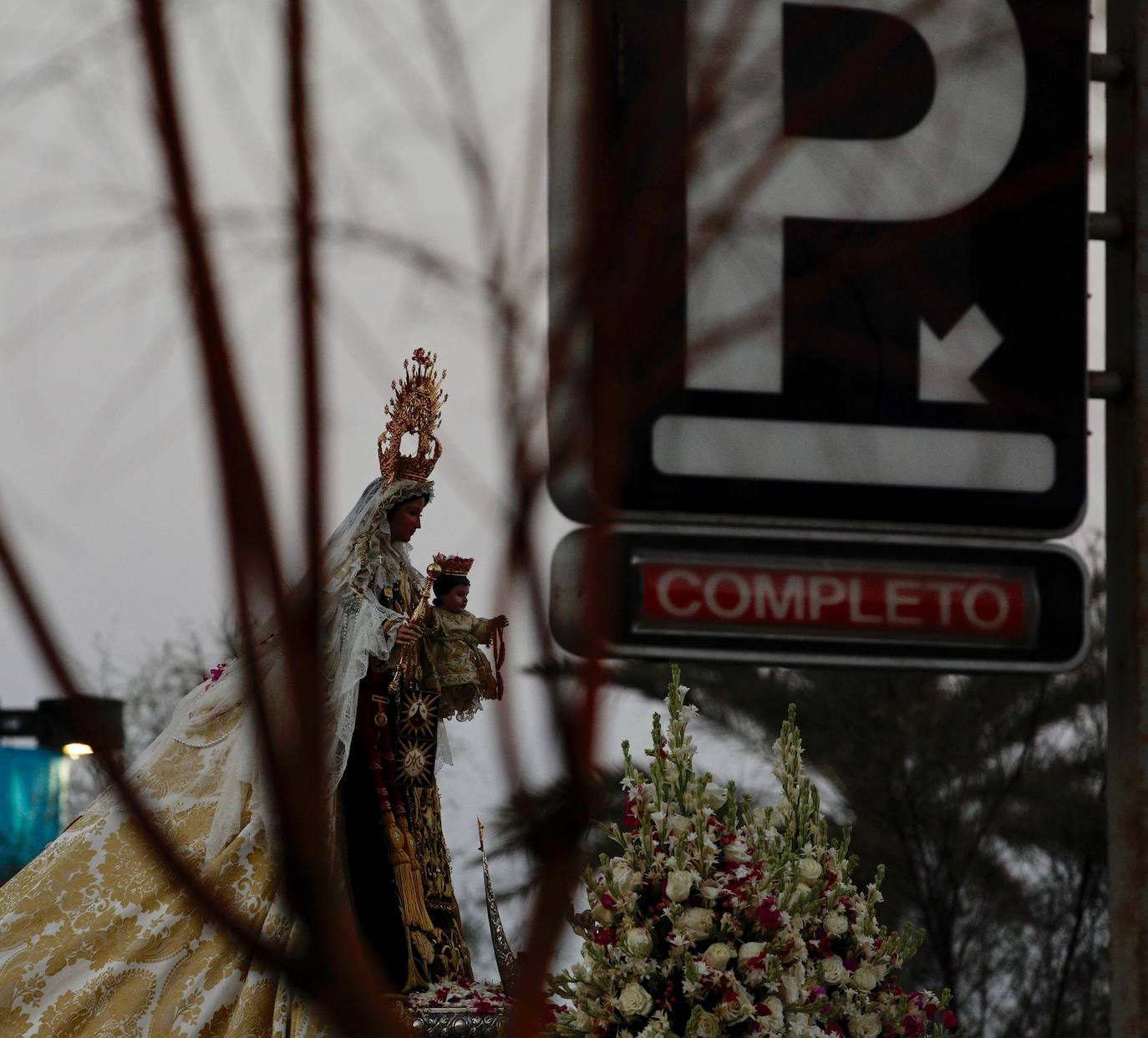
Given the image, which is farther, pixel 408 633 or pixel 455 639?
pixel 455 639

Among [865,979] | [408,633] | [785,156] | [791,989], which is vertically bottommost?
[865,979]

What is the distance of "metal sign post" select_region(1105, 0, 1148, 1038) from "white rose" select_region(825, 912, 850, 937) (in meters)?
2.77

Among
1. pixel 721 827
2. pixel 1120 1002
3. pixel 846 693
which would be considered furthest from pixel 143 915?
pixel 846 693

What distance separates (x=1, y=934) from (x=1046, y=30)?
6128 mm

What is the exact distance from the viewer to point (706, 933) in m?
4.73

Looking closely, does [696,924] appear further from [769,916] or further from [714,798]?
[714,798]

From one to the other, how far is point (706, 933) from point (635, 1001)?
0.25 meters

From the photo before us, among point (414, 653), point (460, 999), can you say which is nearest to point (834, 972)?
point (460, 999)

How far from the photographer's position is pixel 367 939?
23.7ft

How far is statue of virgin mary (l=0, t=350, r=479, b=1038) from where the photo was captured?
6.87m

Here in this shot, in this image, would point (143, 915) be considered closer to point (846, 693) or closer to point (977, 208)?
point (977, 208)

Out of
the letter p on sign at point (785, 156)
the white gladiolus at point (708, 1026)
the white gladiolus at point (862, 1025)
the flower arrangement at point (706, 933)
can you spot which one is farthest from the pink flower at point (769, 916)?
the letter p on sign at point (785, 156)

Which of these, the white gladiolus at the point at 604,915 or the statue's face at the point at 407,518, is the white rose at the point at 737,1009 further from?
the statue's face at the point at 407,518

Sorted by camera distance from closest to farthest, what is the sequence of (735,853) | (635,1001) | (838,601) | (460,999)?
(838,601)
(635,1001)
(735,853)
(460,999)
